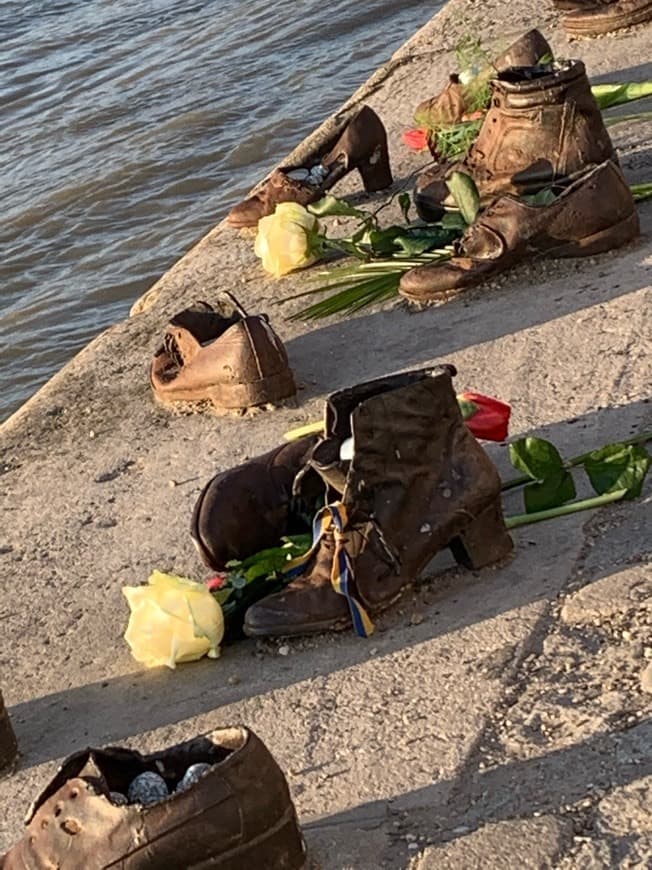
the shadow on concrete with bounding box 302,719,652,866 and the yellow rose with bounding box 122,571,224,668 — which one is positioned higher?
the yellow rose with bounding box 122,571,224,668

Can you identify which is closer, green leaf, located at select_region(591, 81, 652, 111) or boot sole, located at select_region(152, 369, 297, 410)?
boot sole, located at select_region(152, 369, 297, 410)

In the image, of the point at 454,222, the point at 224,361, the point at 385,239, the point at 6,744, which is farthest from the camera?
the point at 385,239

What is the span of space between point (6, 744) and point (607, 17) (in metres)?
4.68

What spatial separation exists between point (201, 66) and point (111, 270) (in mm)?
2828

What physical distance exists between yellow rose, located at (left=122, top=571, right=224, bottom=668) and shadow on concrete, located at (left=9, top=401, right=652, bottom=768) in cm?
7

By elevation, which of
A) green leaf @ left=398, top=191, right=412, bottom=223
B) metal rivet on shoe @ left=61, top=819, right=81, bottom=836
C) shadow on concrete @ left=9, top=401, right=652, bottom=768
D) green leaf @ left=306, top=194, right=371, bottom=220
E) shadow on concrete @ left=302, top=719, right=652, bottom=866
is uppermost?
metal rivet on shoe @ left=61, top=819, right=81, bottom=836

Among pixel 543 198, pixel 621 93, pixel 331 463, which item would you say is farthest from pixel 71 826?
pixel 621 93

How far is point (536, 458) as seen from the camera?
3479mm

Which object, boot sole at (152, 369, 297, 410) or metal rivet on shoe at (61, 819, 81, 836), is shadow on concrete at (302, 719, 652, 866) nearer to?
metal rivet on shoe at (61, 819, 81, 836)

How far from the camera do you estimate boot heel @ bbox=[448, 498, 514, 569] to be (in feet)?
10.8

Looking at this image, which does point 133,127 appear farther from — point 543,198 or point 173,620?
point 173,620

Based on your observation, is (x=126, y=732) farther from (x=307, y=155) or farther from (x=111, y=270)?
(x=111, y=270)

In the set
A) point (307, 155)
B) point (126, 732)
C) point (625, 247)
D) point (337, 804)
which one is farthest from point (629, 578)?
point (307, 155)

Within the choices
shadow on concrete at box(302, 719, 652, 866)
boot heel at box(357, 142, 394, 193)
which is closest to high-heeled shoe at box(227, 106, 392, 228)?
boot heel at box(357, 142, 394, 193)
